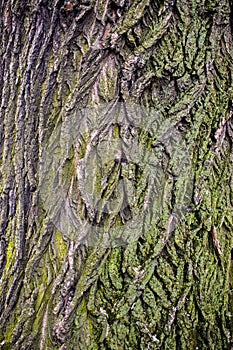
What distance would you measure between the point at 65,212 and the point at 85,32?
717 mm

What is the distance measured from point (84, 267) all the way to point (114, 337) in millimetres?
A: 287

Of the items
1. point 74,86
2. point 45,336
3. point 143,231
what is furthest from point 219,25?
point 45,336

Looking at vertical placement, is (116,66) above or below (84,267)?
above

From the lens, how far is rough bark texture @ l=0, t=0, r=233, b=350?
144cm

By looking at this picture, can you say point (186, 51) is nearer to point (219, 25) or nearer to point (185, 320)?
point (219, 25)

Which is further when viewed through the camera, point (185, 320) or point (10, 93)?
point (10, 93)

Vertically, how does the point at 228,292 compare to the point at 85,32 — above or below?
below

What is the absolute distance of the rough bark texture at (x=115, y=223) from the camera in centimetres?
144

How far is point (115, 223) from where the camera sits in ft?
4.82

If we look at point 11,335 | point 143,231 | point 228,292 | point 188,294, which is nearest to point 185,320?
point 188,294

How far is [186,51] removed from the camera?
4.95 ft

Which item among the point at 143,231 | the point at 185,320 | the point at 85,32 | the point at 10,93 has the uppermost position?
the point at 85,32

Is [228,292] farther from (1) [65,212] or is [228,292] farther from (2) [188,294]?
(1) [65,212]

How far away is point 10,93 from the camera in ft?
5.39
